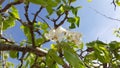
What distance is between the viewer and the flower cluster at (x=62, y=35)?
1.51 metres

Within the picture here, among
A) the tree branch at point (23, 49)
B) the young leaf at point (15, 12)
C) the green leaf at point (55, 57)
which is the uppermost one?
the young leaf at point (15, 12)

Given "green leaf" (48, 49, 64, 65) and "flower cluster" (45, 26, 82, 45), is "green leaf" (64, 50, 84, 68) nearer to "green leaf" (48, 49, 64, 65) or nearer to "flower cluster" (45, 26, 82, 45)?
"green leaf" (48, 49, 64, 65)

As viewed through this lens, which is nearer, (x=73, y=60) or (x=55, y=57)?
(x=73, y=60)

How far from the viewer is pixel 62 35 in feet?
5.00

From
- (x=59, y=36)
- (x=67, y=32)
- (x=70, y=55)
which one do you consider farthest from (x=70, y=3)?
(x=70, y=55)

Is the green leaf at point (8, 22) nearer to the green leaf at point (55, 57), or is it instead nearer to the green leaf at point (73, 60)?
the green leaf at point (55, 57)

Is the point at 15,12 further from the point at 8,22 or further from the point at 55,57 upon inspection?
the point at 55,57

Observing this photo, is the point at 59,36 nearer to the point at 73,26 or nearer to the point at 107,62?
the point at 107,62

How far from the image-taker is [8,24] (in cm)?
205

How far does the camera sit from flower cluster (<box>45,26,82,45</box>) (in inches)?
59.5

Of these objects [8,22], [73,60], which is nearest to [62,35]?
[73,60]

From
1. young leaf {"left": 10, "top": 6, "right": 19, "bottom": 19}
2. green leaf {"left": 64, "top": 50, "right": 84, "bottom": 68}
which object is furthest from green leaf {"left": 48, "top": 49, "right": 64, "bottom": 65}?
young leaf {"left": 10, "top": 6, "right": 19, "bottom": 19}

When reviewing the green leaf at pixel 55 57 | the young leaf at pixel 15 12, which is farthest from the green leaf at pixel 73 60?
the young leaf at pixel 15 12

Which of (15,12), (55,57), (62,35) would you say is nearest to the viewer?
(55,57)
